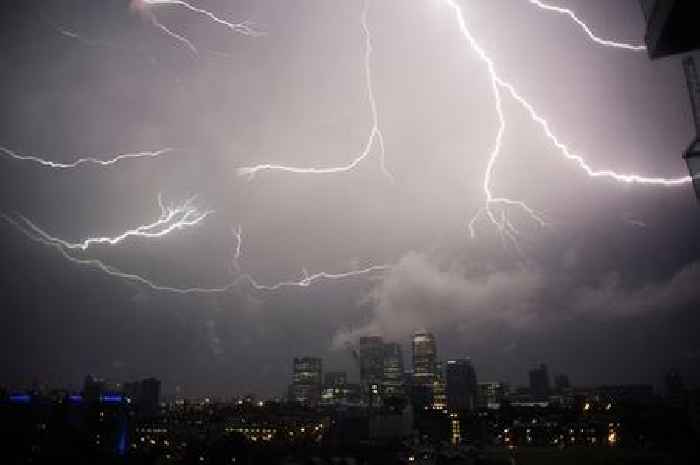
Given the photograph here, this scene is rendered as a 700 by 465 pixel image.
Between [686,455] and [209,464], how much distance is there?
3560 cm

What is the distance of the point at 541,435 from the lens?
6356cm

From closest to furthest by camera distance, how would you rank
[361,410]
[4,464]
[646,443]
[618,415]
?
1. [4,464]
2. [646,443]
3. [618,415]
4. [361,410]

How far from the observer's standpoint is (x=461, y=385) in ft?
472

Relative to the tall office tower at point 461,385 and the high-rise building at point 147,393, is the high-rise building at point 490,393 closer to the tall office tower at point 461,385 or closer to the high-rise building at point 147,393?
the tall office tower at point 461,385

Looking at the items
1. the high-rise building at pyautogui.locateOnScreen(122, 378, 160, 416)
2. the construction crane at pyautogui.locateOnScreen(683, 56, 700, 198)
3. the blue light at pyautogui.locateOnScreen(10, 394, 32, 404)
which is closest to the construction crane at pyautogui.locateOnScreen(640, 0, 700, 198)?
the construction crane at pyautogui.locateOnScreen(683, 56, 700, 198)

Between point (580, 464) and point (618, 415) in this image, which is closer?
point (580, 464)

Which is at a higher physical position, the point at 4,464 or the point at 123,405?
the point at 123,405

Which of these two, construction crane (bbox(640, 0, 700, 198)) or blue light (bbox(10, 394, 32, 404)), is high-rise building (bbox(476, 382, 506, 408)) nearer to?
blue light (bbox(10, 394, 32, 404))

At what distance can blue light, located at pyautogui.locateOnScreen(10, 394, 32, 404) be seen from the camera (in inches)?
2025

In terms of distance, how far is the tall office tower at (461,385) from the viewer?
139m

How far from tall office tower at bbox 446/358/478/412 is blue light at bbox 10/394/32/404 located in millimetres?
109178

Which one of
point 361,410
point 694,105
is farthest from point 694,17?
point 361,410

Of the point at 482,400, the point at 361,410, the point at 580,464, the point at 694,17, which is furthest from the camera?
the point at 482,400

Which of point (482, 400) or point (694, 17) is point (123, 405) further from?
point (482, 400)
